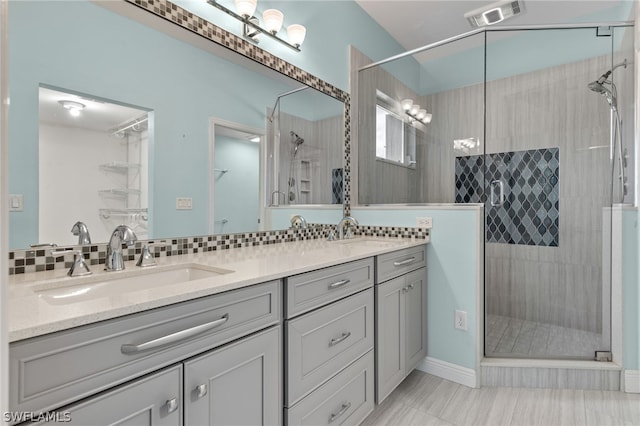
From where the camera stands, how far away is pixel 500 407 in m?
1.77

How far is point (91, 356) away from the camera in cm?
67

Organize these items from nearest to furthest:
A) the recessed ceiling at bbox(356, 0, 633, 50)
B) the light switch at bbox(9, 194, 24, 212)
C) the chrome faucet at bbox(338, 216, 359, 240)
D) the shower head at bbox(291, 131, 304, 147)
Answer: the light switch at bbox(9, 194, 24, 212) < the shower head at bbox(291, 131, 304, 147) < the chrome faucet at bbox(338, 216, 359, 240) < the recessed ceiling at bbox(356, 0, 633, 50)

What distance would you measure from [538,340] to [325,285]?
1.95 metres

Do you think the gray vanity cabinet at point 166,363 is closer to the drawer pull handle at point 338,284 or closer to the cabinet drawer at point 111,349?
the cabinet drawer at point 111,349

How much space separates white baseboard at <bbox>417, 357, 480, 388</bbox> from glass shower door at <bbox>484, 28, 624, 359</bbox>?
0.27m

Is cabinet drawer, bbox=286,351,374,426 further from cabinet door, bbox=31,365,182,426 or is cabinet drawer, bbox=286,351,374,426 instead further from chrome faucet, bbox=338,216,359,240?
chrome faucet, bbox=338,216,359,240

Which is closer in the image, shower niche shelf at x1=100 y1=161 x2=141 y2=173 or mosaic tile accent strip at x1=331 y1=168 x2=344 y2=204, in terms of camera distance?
shower niche shelf at x1=100 y1=161 x2=141 y2=173

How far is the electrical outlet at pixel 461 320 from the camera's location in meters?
2.03

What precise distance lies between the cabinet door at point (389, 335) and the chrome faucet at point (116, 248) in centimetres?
114

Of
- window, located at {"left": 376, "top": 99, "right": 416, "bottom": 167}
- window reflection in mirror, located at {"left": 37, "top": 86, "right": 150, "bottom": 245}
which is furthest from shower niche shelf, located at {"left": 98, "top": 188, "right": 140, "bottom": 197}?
window, located at {"left": 376, "top": 99, "right": 416, "bottom": 167}

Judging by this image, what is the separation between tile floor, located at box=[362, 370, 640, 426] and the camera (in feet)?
5.42

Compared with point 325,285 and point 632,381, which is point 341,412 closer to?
point 325,285

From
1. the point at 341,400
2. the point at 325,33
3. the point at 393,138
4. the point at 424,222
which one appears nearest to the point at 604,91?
the point at 393,138

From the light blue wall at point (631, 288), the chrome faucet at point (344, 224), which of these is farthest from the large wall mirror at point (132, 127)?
the light blue wall at point (631, 288)
